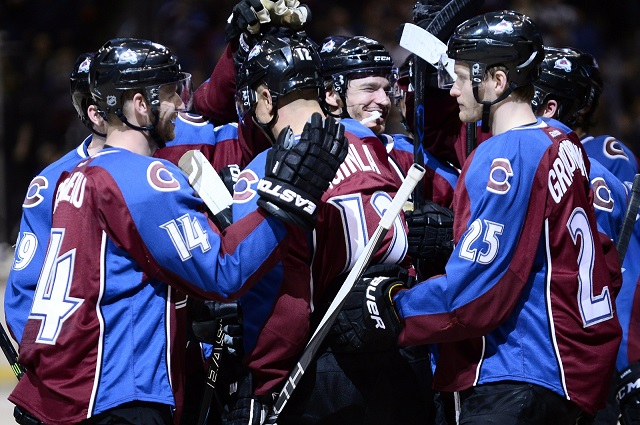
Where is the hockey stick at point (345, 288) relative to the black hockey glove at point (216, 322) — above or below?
above

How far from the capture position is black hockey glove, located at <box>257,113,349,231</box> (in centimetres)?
330

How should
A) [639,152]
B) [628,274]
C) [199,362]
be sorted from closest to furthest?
[199,362] → [628,274] → [639,152]

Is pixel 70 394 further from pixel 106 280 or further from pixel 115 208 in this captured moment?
pixel 115 208

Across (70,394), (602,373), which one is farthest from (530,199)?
(70,394)

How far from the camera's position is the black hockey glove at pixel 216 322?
12.5 feet

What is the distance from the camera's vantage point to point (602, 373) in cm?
346

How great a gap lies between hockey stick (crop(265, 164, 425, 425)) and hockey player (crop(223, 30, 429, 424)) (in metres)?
0.05

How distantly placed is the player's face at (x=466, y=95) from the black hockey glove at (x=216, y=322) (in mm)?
969

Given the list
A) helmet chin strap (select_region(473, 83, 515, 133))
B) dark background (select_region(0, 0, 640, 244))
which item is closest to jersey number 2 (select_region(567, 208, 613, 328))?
helmet chin strap (select_region(473, 83, 515, 133))

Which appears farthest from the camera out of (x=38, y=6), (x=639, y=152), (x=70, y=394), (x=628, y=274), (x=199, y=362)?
(x=38, y=6)

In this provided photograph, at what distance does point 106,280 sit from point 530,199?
125cm

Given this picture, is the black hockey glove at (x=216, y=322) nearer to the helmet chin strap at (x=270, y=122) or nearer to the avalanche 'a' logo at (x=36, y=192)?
the helmet chin strap at (x=270, y=122)

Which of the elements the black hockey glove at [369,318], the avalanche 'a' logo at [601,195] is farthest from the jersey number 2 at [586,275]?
the avalanche 'a' logo at [601,195]

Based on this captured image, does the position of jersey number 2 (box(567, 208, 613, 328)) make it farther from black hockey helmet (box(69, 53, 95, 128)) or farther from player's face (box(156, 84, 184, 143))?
black hockey helmet (box(69, 53, 95, 128))
